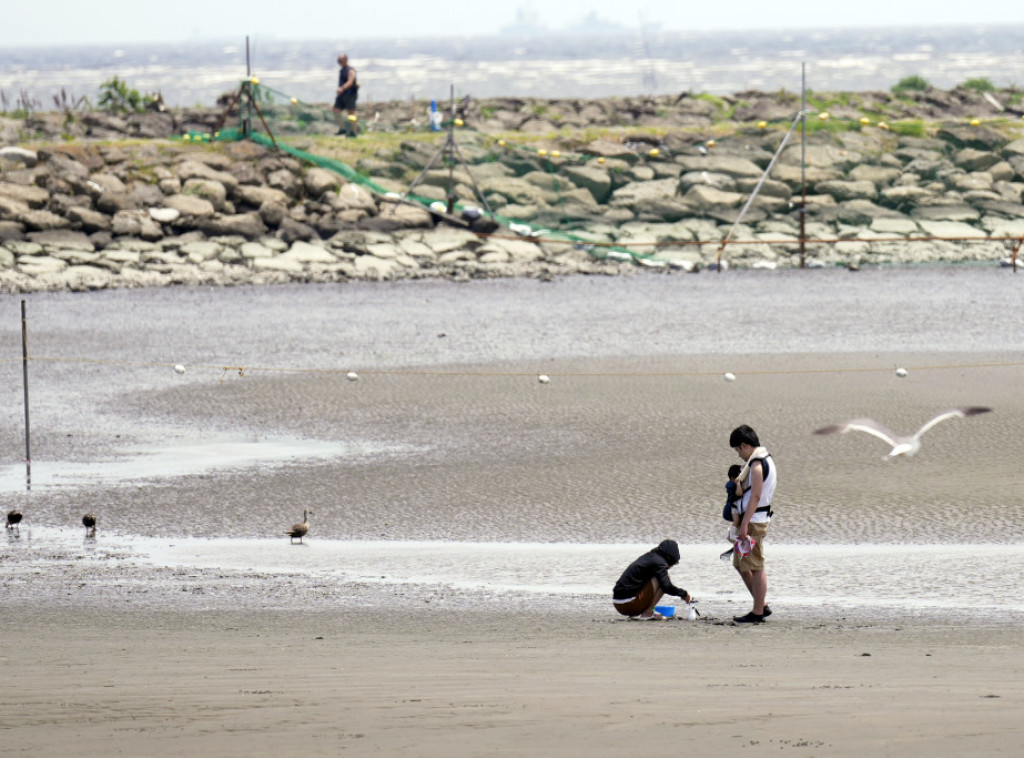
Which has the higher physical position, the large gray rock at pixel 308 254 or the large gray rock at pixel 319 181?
the large gray rock at pixel 319 181

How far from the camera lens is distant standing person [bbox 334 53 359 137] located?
34938 mm

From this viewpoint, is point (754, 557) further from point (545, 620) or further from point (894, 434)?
point (894, 434)

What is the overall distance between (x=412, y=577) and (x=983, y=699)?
16.3 feet

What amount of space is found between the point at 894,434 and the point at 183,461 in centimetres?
720

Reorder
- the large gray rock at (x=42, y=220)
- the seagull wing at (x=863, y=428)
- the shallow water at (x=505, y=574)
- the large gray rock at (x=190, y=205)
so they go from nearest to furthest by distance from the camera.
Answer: the shallow water at (x=505, y=574) < the seagull wing at (x=863, y=428) < the large gray rock at (x=42, y=220) < the large gray rock at (x=190, y=205)

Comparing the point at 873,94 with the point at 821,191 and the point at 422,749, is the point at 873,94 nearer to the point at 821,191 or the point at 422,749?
the point at 821,191

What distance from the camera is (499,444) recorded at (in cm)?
1566

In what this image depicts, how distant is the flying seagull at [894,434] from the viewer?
1210 centimetres

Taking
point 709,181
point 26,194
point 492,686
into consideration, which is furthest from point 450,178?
point 492,686

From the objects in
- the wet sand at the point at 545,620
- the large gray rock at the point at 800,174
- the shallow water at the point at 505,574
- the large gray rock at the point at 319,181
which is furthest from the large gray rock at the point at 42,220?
the shallow water at the point at 505,574

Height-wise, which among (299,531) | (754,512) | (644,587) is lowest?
(299,531)

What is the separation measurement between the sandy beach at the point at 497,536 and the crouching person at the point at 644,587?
214 millimetres

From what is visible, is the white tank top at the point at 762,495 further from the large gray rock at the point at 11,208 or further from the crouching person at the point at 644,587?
the large gray rock at the point at 11,208

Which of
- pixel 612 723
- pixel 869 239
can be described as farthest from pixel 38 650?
pixel 869 239
